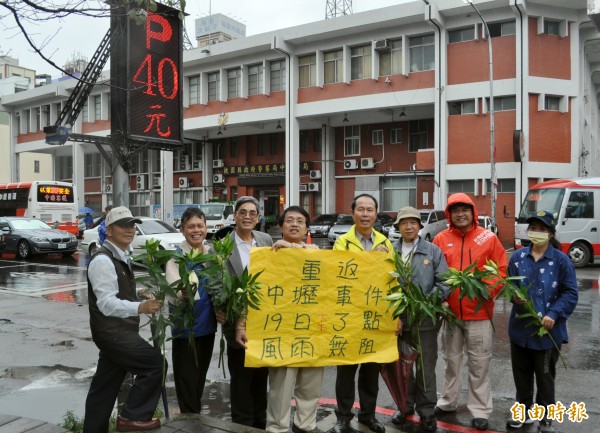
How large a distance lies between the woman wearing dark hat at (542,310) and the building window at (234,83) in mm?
30001

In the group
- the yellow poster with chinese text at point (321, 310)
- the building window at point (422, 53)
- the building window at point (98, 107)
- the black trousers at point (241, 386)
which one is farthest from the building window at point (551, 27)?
the building window at point (98, 107)

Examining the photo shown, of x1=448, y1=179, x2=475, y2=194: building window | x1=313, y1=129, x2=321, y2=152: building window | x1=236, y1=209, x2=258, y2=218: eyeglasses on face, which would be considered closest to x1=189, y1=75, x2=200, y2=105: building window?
x1=313, y1=129, x2=321, y2=152: building window

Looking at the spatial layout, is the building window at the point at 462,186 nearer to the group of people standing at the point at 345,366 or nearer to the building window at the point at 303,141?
the building window at the point at 303,141

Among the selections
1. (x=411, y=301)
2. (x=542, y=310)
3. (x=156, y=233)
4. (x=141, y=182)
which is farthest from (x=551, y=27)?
(x=141, y=182)

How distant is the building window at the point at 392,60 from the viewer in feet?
90.2

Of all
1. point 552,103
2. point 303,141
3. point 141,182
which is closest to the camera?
point 552,103

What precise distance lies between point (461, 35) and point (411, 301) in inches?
966

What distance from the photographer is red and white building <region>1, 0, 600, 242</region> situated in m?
24.3

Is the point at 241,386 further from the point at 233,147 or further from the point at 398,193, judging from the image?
the point at 233,147

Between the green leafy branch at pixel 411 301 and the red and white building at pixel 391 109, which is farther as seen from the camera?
the red and white building at pixel 391 109

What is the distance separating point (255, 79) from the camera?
106 feet

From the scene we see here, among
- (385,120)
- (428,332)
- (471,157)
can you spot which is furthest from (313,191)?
(428,332)

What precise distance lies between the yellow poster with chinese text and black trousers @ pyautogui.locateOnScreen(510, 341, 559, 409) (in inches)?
42.4

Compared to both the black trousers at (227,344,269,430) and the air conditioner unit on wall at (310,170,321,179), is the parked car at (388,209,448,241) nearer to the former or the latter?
the air conditioner unit on wall at (310,170,321,179)
